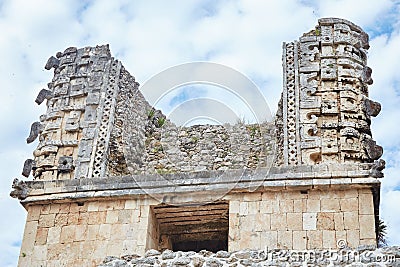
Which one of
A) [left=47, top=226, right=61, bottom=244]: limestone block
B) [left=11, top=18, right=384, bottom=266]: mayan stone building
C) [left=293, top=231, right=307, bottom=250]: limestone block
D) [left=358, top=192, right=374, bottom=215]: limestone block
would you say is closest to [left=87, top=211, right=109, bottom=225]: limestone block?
[left=11, top=18, right=384, bottom=266]: mayan stone building

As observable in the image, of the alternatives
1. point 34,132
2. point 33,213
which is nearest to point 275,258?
point 33,213

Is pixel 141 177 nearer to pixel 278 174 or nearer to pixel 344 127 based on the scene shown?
pixel 278 174

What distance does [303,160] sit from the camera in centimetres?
1120

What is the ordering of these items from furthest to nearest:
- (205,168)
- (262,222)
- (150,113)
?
(150,113), (205,168), (262,222)

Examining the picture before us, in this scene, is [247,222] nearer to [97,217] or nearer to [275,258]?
[97,217]

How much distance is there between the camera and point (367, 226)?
10.2 metres

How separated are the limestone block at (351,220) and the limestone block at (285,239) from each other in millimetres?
810

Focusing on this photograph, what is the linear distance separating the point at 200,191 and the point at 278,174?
1.24m

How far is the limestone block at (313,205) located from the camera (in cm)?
1055

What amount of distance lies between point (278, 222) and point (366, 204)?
1.31 m

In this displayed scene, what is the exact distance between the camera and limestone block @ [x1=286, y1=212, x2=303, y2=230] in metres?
10.4

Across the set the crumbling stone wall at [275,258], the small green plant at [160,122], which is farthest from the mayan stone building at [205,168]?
the crumbling stone wall at [275,258]

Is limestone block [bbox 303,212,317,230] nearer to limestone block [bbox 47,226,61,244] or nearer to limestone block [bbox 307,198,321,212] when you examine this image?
limestone block [bbox 307,198,321,212]

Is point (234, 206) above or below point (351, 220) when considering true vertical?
above
